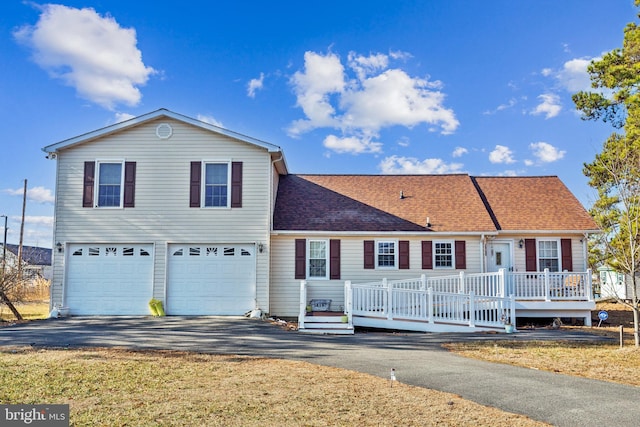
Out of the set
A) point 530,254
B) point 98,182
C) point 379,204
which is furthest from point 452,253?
point 98,182

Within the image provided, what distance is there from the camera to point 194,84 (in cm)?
1770

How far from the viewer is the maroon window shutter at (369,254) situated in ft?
56.6

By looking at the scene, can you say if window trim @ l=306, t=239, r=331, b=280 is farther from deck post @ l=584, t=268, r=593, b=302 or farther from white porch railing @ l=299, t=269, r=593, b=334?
deck post @ l=584, t=268, r=593, b=302

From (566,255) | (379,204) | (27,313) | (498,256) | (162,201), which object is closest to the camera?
(162,201)

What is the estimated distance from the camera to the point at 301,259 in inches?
674

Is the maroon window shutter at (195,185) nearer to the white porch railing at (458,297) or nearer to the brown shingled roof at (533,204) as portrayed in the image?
the white porch railing at (458,297)

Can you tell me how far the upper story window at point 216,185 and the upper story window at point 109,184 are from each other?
118 inches

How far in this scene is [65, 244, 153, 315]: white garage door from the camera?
16.5 m

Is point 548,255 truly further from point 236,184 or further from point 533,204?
point 236,184

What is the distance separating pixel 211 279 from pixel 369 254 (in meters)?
5.69

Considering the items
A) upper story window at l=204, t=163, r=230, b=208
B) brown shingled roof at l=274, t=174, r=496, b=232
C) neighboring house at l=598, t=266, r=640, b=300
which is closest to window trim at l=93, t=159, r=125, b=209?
upper story window at l=204, t=163, r=230, b=208

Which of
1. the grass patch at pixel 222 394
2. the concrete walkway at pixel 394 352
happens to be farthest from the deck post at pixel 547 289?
the grass patch at pixel 222 394

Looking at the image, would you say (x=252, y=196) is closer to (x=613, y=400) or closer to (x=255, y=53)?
(x=255, y=53)

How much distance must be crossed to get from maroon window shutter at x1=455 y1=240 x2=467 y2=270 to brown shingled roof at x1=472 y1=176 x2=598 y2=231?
67.7 inches
